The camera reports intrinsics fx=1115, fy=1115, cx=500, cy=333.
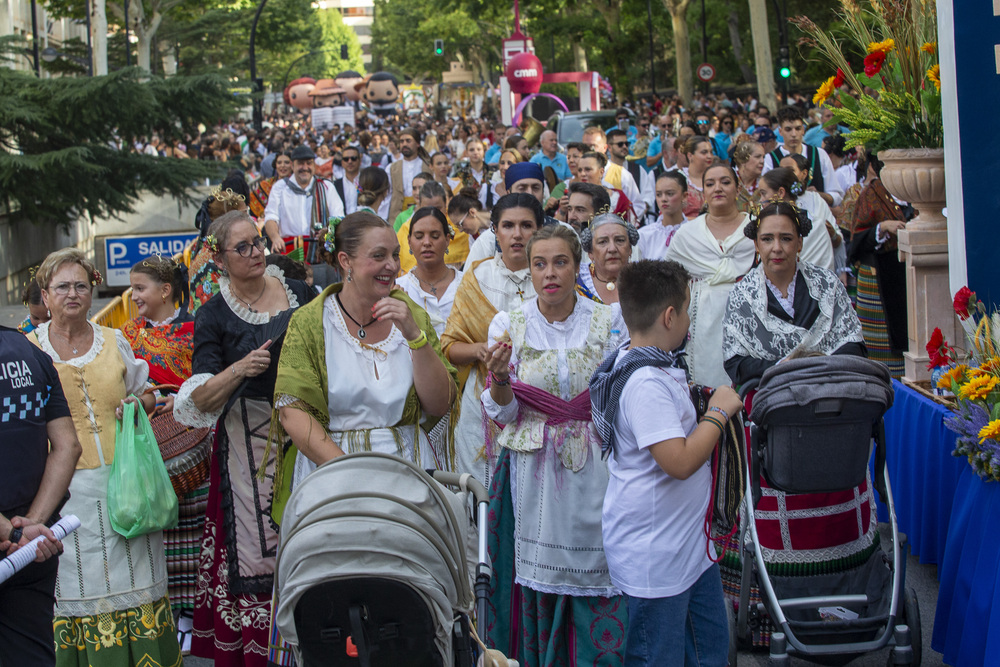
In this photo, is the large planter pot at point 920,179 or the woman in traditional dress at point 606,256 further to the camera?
the large planter pot at point 920,179

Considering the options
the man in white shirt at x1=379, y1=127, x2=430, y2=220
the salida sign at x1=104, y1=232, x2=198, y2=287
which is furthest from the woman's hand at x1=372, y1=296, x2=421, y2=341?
the salida sign at x1=104, y1=232, x2=198, y2=287

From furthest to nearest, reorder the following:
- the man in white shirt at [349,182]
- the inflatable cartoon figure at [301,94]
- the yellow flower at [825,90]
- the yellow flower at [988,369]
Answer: the inflatable cartoon figure at [301,94] < the man in white shirt at [349,182] < the yellow flower at [825,90] < the yellow flower at [988,369]

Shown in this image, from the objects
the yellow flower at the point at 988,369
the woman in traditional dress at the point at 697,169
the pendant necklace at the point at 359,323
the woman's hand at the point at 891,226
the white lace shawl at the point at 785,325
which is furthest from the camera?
the woman in traditional dress at the point at 697,169

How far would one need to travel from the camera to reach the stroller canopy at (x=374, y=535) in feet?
10.4

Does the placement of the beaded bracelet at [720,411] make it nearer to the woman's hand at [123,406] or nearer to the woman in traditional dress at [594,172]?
the woman's hand at [123,406]

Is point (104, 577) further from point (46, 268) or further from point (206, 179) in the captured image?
point (206, 179)

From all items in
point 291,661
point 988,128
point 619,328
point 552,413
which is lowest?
point 291,661

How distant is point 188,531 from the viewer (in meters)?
5.72

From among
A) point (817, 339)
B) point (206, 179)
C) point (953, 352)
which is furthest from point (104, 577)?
point (206, 179)

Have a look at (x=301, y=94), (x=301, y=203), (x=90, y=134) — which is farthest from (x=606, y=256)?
(x=301, y=94)

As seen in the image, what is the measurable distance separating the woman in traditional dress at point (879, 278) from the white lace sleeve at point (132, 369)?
17.8ft

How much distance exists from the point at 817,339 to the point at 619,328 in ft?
3.77

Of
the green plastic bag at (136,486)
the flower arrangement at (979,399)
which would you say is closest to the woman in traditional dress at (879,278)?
the flower arrangement at (979,399)

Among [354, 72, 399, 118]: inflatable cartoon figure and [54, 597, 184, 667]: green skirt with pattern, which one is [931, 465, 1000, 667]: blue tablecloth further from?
[354, 72, 399, 118]: inflatable cartoon figure
